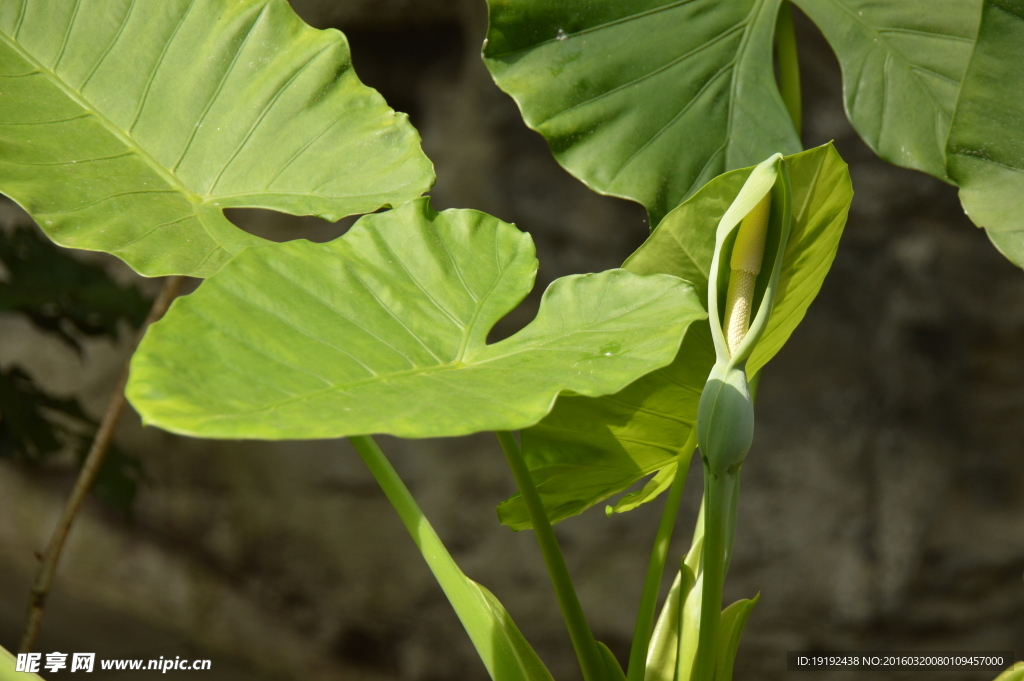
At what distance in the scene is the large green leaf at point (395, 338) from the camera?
0.31m

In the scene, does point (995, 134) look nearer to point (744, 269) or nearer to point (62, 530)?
point (744, 269)

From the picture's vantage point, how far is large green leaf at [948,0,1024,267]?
0.51 metres

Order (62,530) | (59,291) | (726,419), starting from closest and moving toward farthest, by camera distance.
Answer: (726,419), (62,530), (59,291)

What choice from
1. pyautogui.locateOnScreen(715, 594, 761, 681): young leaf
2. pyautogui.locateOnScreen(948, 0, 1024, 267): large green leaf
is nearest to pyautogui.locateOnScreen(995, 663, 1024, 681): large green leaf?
pyautogui.locateOnScreen(715, 594, 761, 681): young leaf

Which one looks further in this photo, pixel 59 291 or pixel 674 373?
pixel 59 291

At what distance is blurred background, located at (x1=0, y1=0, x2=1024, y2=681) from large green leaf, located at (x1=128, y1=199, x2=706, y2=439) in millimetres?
1670

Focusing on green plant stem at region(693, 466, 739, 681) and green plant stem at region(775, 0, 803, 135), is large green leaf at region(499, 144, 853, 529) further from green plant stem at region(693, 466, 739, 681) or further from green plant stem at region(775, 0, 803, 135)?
green plant stem at region(775, 0, 803, 135)

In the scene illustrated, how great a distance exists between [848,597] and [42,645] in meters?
2.32

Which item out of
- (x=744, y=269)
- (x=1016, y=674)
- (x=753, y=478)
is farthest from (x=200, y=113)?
(x=753, y=478)

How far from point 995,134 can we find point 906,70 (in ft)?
0.79

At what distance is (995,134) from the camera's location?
522 millimetres

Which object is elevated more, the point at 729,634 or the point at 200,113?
the point at 200,113

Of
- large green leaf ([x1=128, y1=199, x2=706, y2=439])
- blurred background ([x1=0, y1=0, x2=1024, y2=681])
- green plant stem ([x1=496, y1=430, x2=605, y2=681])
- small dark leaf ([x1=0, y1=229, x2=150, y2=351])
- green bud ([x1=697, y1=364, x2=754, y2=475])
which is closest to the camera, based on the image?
large green leaf ([x1=128, y1=199, x2=706, y2=439])

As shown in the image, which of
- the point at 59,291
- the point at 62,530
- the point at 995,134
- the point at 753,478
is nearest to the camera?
the point at 995,134
